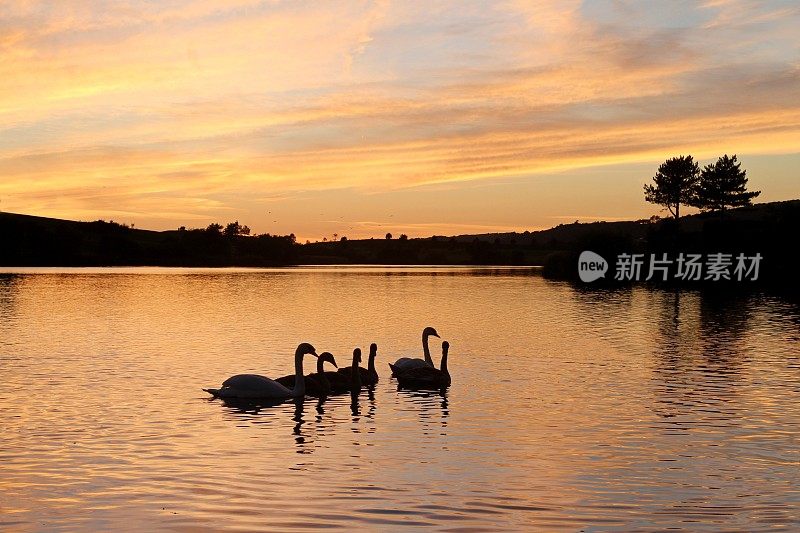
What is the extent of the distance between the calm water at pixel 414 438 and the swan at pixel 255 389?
506mm

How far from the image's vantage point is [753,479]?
631 inches

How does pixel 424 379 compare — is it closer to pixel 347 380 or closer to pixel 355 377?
pixel 355 377

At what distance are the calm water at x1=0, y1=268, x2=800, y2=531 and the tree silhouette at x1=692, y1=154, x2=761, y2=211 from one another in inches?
3438

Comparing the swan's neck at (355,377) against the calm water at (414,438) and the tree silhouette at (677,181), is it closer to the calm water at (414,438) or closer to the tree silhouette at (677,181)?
the calm water at (414,438)

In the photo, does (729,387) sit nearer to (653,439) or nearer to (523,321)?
(653,439)

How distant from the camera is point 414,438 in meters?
19.8

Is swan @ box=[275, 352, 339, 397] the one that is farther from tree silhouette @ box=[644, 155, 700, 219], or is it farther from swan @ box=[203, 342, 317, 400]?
tree silhouette @ box=[644, 155, 700, 219]

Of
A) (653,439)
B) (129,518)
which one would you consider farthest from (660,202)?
(129,518)

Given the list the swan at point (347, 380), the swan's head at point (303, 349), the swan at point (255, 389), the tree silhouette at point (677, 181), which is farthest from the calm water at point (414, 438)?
the tree silhouette at point (677, 181)

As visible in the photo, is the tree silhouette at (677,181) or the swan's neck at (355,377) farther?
the tree silhouette at (677,181)

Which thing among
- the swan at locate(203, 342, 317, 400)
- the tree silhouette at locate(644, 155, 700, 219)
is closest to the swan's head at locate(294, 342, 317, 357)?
the swan at locate(203, 342, 317, 400)

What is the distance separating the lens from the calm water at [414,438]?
1380 centimetres

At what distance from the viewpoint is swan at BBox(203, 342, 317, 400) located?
24.5m

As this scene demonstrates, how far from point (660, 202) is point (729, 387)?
10625 centimetres
